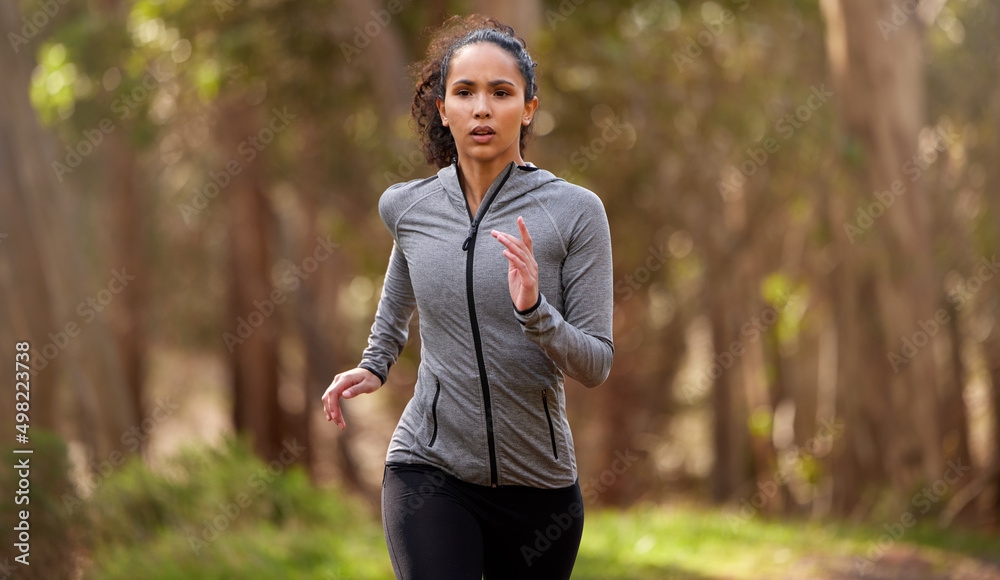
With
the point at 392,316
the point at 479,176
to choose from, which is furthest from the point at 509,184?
the point at 392,316

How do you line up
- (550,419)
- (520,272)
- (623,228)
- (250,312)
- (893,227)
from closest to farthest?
(520,272) < (550,419) < (893,227) < (623,228) < (250,312)

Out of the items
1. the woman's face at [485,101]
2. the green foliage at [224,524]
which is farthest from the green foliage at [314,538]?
the woman's face at [485,101]

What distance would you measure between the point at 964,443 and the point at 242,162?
426 inches

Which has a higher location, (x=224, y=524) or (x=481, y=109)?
(x=481, y=109)

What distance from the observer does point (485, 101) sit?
2.71 metres

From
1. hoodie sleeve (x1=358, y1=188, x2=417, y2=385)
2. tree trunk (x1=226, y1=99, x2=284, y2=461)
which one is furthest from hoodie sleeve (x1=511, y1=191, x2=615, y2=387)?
tree trunk (x1=226, y1=99, x2=284, y2=461)

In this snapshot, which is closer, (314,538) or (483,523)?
(483,523)

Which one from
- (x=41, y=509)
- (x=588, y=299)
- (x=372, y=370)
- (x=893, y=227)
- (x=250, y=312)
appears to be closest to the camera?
(x=588, y=299)

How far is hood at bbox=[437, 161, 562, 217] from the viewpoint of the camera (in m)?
2.76

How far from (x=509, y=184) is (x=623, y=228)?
10337mm

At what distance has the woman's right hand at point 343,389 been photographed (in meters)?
2.85

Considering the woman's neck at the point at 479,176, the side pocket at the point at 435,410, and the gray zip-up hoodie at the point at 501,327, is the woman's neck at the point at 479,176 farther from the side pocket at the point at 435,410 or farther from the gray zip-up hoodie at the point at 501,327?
the side pocket at the point at 435,410

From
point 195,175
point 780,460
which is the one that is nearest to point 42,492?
point 780,460

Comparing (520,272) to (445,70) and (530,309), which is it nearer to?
(530,309)
